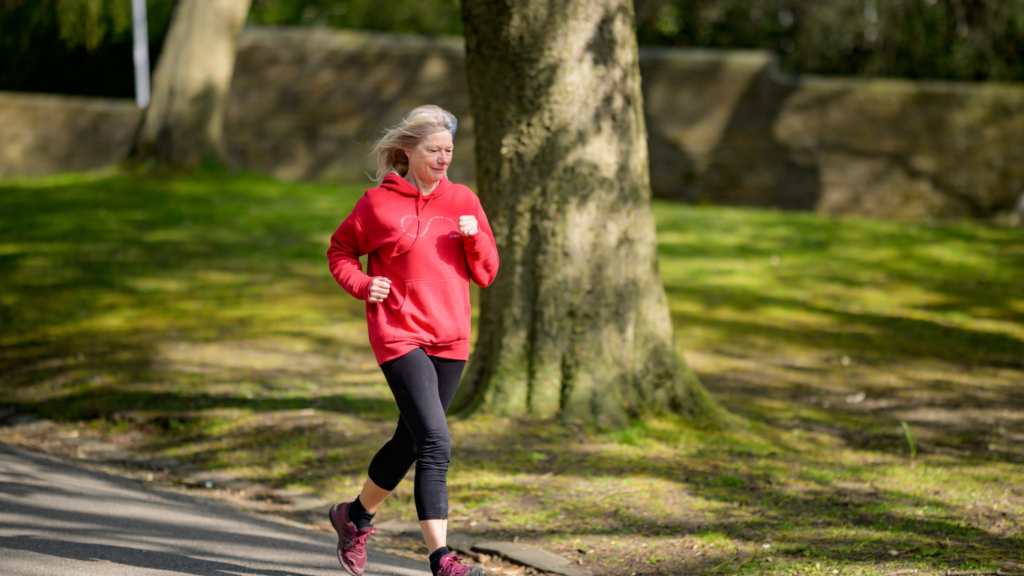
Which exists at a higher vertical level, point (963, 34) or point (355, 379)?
point (963, 34)

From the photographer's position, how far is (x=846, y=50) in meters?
20.1

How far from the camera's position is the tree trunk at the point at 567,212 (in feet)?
20.2

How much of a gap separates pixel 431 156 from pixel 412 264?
45 cm

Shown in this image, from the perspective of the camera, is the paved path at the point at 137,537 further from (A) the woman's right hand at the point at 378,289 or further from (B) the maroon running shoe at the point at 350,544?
(A) the woman's right hand at the point at 378,289

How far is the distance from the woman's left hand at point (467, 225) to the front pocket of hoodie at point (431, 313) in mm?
243

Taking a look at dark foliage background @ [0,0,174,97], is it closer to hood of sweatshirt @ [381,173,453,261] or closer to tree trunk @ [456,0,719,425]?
tree trunk @ [456,0,719,425]

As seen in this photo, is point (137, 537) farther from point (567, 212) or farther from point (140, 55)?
point (140, 55)

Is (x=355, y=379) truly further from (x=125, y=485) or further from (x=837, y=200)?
(x=837, y=200)

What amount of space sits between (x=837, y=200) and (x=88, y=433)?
14856mm

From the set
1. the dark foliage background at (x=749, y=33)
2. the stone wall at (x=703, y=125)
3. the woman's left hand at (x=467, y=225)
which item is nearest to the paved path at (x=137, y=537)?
the woman's left hand at (x=467, y=225)

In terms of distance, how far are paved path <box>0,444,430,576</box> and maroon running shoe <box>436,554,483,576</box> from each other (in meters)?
0.69

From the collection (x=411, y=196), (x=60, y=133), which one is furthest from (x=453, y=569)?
(x=60, y=133)

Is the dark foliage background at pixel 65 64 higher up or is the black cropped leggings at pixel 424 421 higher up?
the dark foliage background at pixel 65 64

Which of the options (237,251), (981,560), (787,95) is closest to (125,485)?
(981,560)
